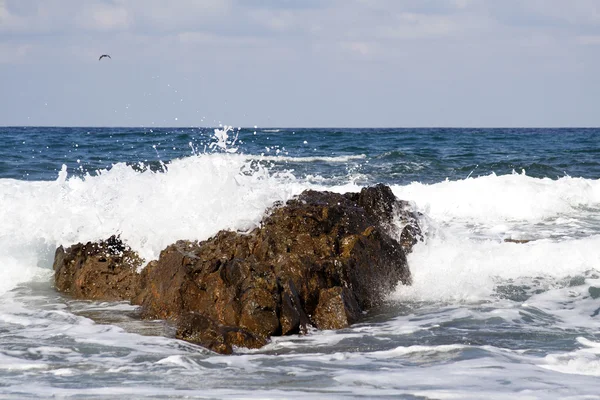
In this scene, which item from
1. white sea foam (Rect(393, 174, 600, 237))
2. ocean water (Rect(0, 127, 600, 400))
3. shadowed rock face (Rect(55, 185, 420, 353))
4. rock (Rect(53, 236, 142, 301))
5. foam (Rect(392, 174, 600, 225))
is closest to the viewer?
ocean water (Rect(0, 127, 600, 400))

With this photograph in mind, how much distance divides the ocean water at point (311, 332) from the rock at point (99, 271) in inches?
5.3

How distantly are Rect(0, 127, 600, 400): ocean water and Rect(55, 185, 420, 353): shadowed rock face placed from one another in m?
0.14

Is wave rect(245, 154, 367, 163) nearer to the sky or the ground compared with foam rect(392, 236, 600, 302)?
nearer to the sky

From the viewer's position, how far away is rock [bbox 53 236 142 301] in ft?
20.3

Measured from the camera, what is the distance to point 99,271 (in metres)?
6.31

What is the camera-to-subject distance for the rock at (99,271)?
20.3 ft

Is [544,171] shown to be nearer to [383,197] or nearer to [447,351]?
[383,197]

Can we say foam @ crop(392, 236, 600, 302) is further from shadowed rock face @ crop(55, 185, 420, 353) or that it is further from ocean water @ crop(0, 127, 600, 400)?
shadowed rock face @ crop(55, 185, 420, 353)

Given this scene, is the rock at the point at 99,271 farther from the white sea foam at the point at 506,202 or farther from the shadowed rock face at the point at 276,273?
the white sea foam at the point at 506,202

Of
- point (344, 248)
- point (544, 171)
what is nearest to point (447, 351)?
point (344, 248)

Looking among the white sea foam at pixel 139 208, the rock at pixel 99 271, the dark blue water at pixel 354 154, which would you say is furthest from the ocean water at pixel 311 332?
the dark blue water at pixel 354 154

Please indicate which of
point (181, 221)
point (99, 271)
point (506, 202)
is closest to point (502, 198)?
point (506, 202)

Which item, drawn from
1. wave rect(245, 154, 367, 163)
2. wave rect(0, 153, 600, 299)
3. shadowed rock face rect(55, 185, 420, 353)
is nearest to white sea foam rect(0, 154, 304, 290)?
wave rect(0, 153, 600, 299)

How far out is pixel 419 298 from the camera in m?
6.07
